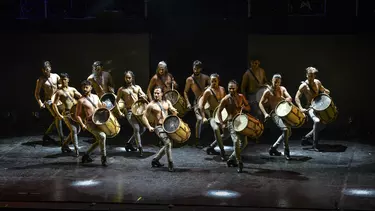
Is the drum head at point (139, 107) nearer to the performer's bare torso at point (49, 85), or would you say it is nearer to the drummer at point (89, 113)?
the drummer at point (89, 113)

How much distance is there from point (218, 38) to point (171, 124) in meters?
4.71

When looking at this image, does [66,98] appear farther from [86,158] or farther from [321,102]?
[321,102]

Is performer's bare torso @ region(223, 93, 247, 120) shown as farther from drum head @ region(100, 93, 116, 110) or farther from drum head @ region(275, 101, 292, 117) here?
drum head @ region(100, 93, 116, 110)

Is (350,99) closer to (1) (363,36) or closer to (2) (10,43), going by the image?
(1) (363,36)

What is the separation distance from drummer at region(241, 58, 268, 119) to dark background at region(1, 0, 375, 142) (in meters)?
1.36

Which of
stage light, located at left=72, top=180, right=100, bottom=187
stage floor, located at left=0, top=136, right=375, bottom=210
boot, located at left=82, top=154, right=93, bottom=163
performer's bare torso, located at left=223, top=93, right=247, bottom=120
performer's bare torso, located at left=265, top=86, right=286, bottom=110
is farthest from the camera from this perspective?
performer's bare torso, located at left=265, top=86, right=286, bottom=110

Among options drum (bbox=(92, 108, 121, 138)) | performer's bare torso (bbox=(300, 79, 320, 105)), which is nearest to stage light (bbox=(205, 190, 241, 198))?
drum (bbox=(92, 108, 121, 138))

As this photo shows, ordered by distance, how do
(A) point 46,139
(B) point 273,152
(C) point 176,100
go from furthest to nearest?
(A) point 46,139, (C) point 176,100, (B) point 273,152

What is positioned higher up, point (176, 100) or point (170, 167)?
point (176, 100)

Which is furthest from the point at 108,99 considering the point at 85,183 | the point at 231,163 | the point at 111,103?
the point at 231,163

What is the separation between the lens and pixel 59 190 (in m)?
10.3

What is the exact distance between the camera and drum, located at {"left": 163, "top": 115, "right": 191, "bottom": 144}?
11.3 meters

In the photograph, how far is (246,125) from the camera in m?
11.0

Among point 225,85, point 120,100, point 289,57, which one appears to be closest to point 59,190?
point 120,100
